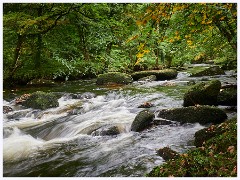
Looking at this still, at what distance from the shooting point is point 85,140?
6211mm

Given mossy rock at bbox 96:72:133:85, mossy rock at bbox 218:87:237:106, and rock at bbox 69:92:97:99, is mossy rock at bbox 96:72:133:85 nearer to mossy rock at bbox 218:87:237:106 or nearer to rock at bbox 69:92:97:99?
rock at bbox 69:92:97:99

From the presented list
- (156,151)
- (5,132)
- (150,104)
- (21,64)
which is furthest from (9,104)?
(156,151)

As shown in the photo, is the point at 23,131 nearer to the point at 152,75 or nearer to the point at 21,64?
the point at 21,64

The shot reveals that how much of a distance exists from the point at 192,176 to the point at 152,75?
12.5 metres

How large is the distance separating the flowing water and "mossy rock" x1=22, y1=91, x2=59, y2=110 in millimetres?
276

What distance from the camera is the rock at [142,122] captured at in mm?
6516

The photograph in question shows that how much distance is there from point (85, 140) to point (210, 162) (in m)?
3.33

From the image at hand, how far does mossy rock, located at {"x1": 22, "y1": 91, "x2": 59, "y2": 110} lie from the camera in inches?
366

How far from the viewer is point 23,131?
7.21 metres

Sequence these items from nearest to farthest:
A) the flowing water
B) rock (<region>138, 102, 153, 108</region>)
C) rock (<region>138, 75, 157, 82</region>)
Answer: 1. the flowing water
2. rock (<region>138, 102, 153, 108</region>)
3. rock (<region>138, 75, 157, 82</region>)

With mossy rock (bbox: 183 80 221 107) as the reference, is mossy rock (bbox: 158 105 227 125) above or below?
below

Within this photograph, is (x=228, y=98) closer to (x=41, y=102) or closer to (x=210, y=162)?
(x=210, y=162)

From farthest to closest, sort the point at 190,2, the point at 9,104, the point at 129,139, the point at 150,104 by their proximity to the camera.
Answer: the point at 9,104 → the point at 150,104 → the point at 129,139 → the point at 190,2

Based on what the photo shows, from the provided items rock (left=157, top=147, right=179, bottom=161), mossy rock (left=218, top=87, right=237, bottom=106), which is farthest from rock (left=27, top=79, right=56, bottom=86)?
rock (left=157, top=147, right=179, bottom=161)
